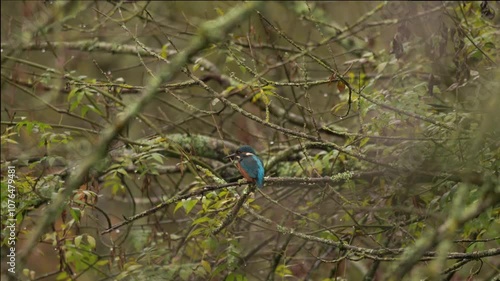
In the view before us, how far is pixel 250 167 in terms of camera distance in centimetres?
482

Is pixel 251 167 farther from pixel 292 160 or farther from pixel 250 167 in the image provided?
pixel 292 160

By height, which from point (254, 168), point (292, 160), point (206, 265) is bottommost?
point (206, 265)

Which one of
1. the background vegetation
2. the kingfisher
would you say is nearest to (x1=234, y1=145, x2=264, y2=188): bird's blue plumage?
the kingfisher

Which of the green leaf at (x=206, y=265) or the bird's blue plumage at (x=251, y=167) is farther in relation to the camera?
the green leaf at (x=206, y=265)

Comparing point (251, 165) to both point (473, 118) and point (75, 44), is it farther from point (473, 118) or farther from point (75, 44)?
point (75, 44)

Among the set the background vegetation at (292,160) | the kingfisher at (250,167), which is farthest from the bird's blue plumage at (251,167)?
the background vegetation at (292,160)

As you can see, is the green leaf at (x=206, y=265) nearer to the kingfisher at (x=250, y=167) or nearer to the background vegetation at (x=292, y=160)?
the background vegetation at (x=292, y=160)

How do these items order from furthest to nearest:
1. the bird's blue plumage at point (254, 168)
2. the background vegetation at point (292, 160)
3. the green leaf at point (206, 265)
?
the green leaf at point (206, 265)
the bird's blue plumage at point (254, 168)
the background vegetation at point (292, 160)

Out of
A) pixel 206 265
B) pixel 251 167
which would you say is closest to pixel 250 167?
pixel 251 167

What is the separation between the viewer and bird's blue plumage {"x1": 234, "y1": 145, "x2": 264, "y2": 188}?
183 inches

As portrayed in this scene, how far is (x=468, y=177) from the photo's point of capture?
2.60 m

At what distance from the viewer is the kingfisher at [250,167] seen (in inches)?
183

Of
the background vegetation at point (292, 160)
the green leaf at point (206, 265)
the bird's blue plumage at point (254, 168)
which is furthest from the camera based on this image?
the green leaf at point (206, 265)

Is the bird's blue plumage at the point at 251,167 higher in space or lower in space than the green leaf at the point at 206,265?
higher
